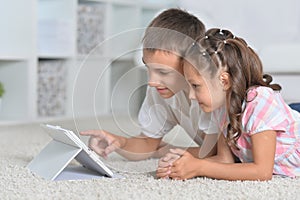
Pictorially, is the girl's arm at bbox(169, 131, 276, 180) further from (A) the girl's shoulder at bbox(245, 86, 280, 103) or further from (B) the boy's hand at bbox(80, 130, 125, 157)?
(B) the boy's hand at bbox(80, 130, 125, 157)

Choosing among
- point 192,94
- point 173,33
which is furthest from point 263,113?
point 173,33

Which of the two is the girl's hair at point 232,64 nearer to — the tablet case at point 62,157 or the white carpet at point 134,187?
the white carpet at point 134,187

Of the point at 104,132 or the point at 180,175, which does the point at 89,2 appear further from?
Answer: the point at 180,175

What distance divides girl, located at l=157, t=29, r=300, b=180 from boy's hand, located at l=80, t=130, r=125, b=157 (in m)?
0.21

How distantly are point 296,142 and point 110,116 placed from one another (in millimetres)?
412

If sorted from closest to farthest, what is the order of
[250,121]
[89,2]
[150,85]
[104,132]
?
1. [250,121]
2. [150,85]
3. [104,132]
4. [89,2]

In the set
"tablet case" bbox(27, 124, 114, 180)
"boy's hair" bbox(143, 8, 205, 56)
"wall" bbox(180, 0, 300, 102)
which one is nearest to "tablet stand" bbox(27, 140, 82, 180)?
"tablet case" bbox(27, 124, 114, 180)

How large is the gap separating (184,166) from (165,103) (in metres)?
0.21

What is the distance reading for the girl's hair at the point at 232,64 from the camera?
117cm

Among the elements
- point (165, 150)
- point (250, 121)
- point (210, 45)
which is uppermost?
point (210, 45)

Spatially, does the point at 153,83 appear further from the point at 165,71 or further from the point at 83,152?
the point at 83,152

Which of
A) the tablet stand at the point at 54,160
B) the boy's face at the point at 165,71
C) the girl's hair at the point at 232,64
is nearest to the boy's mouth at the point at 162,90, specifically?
the boy's face at the point at 165,71

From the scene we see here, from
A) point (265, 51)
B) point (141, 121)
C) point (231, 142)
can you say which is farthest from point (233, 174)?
point (265, 51)

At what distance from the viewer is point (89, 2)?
2971mm
